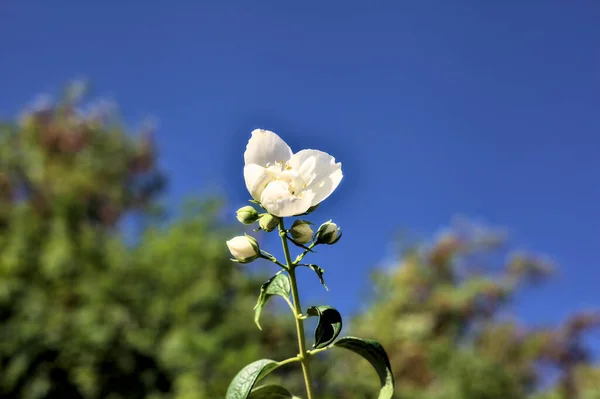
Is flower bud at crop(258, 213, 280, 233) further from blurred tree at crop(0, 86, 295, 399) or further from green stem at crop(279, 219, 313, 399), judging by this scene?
blurred tree at crop(0, 86, 295, 399)

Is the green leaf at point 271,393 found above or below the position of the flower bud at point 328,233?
below

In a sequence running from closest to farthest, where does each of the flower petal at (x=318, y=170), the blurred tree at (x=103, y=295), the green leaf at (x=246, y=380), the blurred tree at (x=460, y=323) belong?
the green leaf at (x=246, y=380) → the flower petal at (x=318, y=170) → the blurred tree at (x=103, y=295) → the blurred tree at (x=460, y=323)

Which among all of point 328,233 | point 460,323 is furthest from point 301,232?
point 460,323

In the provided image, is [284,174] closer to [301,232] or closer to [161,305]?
[301,232]

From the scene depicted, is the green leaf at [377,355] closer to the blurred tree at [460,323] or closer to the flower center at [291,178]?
the flower center at [291,178]

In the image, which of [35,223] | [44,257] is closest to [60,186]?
[35,223]

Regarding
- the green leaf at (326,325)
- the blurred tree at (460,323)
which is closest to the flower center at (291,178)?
the green leaf at (326,325)

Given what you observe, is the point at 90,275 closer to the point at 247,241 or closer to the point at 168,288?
the point at 168,288
